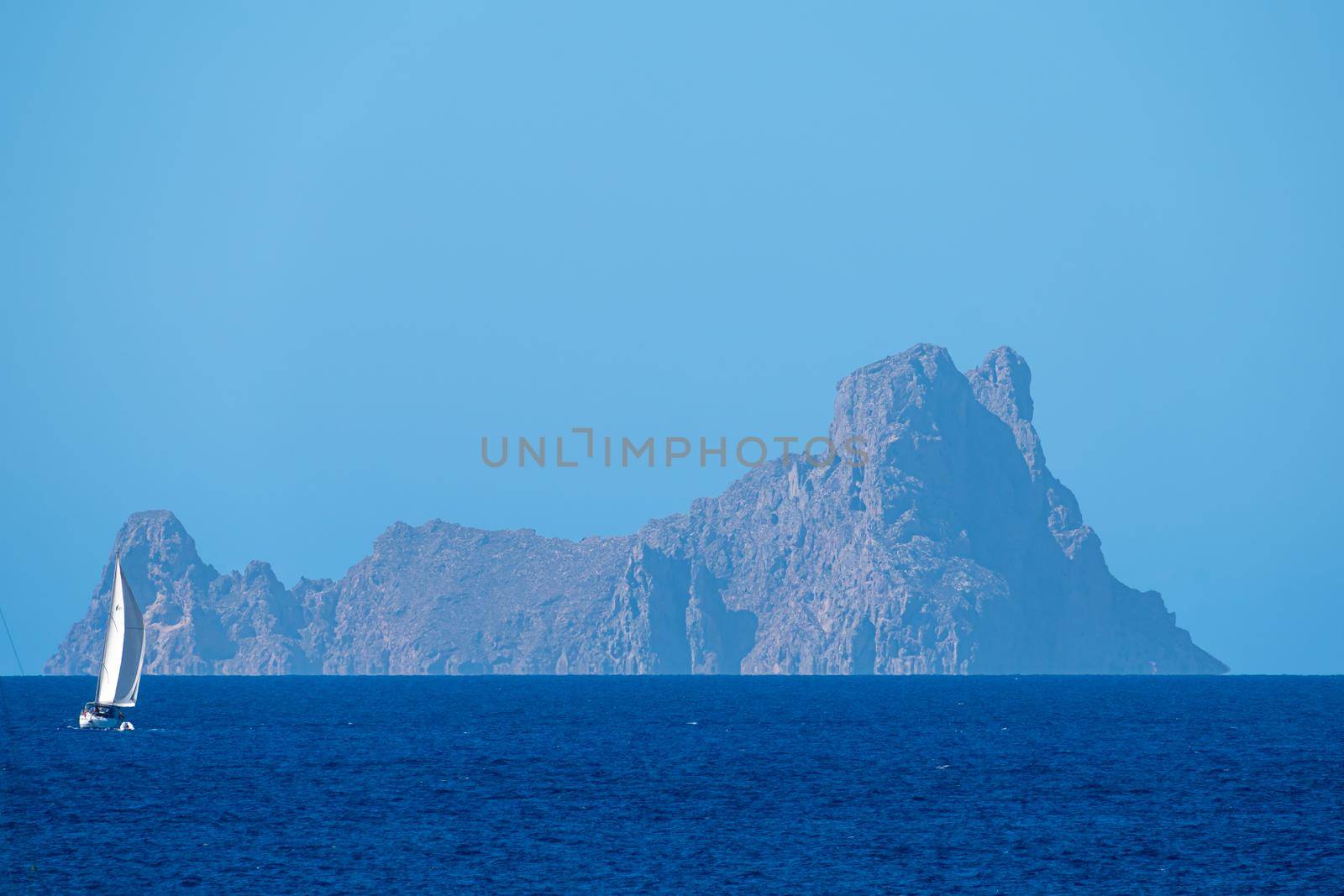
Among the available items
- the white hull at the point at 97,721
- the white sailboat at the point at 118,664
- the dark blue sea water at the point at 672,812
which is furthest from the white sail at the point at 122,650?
the dark blue sea water at the point at 672,812

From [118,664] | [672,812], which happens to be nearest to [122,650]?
[118,664]

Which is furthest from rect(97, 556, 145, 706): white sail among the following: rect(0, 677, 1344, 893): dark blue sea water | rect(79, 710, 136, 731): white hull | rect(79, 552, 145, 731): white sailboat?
rect(0, 677, 1344, 893): dark blue sea water

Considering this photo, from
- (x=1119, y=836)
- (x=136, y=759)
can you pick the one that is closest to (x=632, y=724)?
(x=136, y=759)

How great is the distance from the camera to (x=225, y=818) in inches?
3826

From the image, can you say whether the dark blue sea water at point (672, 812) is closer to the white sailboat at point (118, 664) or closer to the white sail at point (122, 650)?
the white sailboat at point (118, 664)

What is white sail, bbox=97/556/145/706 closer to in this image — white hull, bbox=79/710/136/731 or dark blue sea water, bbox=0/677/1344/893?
white hull, bbox=79/710/136/731

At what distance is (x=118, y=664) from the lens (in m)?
156

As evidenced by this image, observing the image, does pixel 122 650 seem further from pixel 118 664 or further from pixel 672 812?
pixel 672 812

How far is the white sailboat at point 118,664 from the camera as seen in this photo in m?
149

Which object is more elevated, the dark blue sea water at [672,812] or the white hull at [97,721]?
the white hull at [97,721]

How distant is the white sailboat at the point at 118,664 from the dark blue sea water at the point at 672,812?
7.78 ft

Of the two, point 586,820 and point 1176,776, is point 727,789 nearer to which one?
point 586,820

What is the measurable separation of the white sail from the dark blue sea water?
13.6 feet

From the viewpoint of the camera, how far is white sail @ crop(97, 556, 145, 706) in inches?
5846
